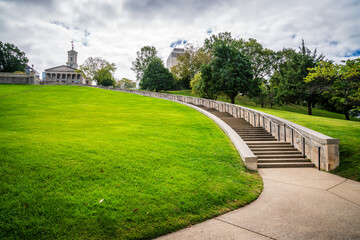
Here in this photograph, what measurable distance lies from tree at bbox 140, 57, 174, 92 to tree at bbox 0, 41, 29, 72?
2191 inches

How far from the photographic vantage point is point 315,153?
8656 mm

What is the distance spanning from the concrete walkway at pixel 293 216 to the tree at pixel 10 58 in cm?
9811

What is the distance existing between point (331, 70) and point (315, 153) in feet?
17.5

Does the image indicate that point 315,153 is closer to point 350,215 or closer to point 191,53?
point 350,215

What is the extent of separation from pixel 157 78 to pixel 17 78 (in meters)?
33.2

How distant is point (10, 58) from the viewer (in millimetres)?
76250

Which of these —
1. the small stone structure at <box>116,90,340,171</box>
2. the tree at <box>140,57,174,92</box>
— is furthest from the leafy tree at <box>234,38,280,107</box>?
the small stone structure at <box>116,90,340,171</box>

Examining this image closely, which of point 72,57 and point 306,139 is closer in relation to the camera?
point 306,139

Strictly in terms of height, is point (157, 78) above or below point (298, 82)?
above

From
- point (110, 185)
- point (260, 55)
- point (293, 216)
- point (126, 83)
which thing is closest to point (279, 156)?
point (293, 216)

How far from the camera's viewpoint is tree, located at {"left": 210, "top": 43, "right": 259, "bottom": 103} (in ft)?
94.7

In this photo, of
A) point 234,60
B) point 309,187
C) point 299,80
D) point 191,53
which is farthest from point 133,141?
Result: point 191,53

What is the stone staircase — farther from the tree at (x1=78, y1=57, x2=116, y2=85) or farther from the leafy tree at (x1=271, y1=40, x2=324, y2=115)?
the tree at (x1=78, y1=57, x2=116, y2=85)

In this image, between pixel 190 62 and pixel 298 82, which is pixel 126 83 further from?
pixel 298 82
